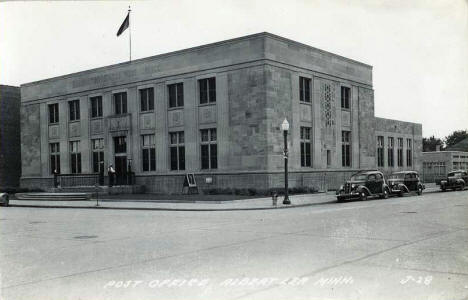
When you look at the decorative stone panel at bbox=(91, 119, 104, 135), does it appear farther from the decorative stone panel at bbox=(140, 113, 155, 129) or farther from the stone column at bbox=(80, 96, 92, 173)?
the decorative stone panel at bbox=(140, 113, 155, 129)

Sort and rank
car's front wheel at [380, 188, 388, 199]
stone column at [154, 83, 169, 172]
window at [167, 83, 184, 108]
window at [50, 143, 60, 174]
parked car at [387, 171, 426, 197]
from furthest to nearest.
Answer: window at [50, 143, 60, 174], stone column at [154, 83, 169, 172], window at [167, 83, 184, 108], parked car at [387, 171, 426, 197], car's front wheel at [380, 188, 388, 199]

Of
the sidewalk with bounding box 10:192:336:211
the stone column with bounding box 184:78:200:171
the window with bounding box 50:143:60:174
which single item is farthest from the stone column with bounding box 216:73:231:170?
the window with bounding box 50:143:60:174

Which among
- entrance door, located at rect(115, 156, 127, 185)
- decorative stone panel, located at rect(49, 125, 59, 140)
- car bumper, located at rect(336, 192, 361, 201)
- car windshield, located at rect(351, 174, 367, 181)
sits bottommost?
car bumper, located at rect(336, 192, 361, 201)

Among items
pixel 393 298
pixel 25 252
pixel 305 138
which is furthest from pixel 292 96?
pixel 393 298

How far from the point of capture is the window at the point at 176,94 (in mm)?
35969

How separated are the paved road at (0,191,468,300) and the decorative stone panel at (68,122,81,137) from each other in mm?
27730

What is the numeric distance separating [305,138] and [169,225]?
20.4 metres

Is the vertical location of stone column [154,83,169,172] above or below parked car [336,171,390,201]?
above

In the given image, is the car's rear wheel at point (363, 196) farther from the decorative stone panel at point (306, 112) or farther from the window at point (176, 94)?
the window at point (176, 94)

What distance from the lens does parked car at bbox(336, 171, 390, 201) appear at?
27.3 metres

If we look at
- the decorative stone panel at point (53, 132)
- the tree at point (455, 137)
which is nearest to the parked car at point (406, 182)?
the decorative stone panel at point (53, 132)

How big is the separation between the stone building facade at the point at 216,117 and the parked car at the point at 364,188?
211 inches

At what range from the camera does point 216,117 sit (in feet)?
111

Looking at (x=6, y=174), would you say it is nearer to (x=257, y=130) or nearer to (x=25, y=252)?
(x=257, y=130)
